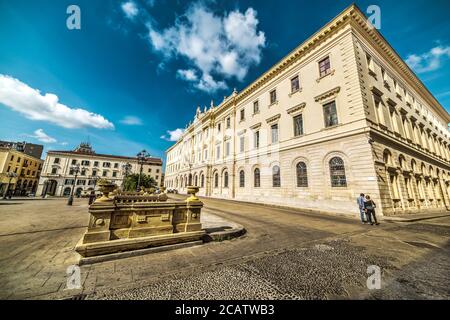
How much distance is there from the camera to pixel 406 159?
567 inches

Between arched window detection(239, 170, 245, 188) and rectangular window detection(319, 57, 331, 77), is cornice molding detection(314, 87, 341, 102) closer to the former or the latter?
rectangular window detection(319, 57, 331, 77)

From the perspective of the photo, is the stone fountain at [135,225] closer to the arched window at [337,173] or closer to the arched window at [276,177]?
the arched window at [337,173]

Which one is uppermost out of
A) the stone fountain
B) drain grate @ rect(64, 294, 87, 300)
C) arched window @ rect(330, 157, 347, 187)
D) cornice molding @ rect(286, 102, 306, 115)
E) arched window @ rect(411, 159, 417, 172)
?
cornice molding @ rect(286, 102, 306, 115)

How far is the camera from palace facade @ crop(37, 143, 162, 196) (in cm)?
4394

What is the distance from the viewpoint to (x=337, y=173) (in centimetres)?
1232

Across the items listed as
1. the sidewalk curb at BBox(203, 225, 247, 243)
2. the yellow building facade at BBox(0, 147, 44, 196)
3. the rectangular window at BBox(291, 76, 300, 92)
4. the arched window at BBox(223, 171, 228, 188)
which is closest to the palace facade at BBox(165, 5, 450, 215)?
the rectangular window at BBox(291, 76, 300, 92)

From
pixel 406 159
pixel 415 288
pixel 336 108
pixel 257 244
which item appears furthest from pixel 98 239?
pixel 406 159

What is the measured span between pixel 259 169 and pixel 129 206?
16.1m

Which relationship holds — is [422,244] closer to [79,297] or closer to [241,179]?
[79,297]

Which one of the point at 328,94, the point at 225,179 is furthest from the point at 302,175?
the point at 225,179

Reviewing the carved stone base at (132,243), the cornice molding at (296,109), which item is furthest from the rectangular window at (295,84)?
the carved stone base at (132,243)

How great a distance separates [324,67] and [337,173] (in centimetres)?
944

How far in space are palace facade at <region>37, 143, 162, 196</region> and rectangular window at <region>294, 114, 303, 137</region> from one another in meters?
38.8
